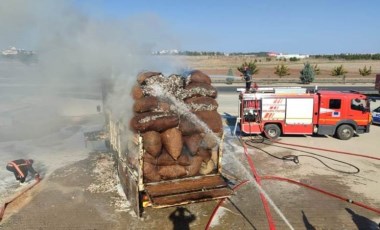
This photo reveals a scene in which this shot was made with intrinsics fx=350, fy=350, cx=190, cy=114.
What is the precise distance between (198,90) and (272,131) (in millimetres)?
8581

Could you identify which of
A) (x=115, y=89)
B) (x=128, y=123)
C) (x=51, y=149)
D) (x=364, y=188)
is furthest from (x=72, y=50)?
(x=364, y=188)

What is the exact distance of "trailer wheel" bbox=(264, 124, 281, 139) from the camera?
674 inches

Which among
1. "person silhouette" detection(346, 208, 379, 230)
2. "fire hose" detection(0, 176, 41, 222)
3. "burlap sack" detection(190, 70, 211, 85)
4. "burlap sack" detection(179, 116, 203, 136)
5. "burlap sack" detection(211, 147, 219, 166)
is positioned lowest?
"person silhouette" detection(346, 208, 379, 230)

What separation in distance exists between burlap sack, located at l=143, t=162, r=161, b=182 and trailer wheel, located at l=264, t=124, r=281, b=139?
9693mm

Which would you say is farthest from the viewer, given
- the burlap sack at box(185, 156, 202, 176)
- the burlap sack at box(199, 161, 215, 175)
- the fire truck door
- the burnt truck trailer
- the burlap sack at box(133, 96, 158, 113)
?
the fire truck door

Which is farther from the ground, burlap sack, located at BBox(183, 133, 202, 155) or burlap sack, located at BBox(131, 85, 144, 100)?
burlap sack, located at BBox(131, 85, 144, 100)

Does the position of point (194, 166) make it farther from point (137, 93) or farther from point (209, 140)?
point (137, 93)

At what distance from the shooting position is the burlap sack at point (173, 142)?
855 cm

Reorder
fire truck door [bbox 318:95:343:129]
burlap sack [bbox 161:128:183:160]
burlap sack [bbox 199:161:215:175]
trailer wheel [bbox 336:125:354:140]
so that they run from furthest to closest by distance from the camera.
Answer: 1. trailer wheel [bbox 336:125:354:140]
2. fire truck door [bbox 318:95:343:129]
3. burlap sack [bbox 199:161:215:175]
4. burlap sack [bbox 161:128:183:160]

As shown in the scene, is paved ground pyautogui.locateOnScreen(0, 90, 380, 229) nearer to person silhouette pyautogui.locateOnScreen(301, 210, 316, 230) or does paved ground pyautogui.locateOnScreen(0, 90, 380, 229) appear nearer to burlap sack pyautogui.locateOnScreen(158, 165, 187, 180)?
person silhouette pyautogui.locateOnScreen(301, 210, 316, 230)

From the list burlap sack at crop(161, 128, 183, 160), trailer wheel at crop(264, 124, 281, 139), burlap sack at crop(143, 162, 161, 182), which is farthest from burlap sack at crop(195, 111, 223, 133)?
trailer wheel at crop(264, 124, 281, 139)

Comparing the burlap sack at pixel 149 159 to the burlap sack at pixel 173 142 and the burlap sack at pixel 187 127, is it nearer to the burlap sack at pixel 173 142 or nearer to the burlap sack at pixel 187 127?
the burlap sack at pixel 173 142

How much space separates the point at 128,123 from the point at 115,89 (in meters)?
2.73

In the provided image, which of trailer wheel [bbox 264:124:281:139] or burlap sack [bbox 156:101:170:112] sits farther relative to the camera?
trailer wheel [bbox 264:124:281:139]
